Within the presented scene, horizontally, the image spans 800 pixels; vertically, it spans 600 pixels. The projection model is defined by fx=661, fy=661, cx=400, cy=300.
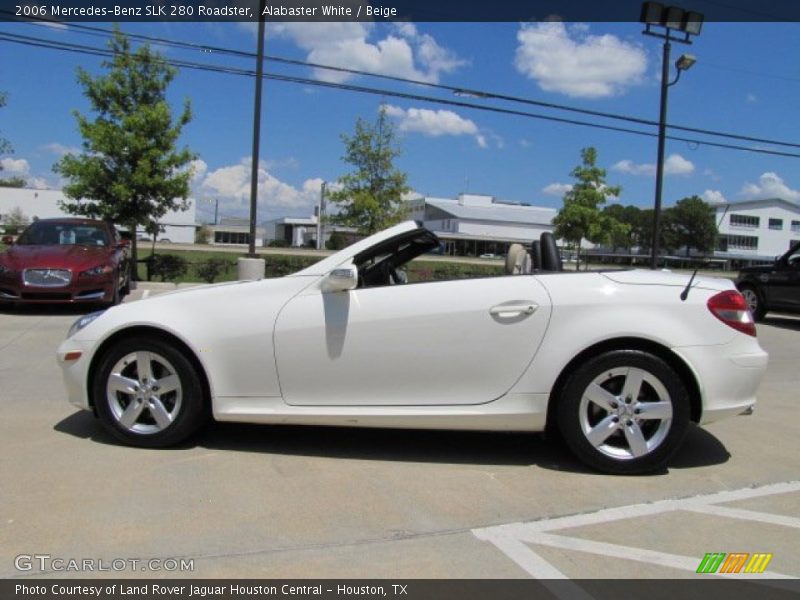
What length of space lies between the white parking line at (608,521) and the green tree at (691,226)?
95.9 m

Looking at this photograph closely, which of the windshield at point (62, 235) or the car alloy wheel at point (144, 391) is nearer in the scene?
the car alloy wheel at point (144, 391)

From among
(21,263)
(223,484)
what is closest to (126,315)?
(223,484)

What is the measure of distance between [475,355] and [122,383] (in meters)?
2.23

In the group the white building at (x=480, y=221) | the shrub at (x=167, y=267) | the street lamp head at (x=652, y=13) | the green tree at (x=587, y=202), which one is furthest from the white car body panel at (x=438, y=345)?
the white building at (x=480, y=221)

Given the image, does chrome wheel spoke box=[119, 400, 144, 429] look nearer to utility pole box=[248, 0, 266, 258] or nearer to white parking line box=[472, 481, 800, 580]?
white parking line box=[472, 481, 800, 580]

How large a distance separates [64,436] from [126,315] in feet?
3.33

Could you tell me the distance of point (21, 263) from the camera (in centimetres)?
1010

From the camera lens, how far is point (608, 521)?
3.34m

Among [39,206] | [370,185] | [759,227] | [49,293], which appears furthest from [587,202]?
[39,206]

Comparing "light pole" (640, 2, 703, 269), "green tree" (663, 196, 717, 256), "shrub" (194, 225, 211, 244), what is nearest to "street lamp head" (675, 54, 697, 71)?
"light pole" (640, 2, 703, 269)

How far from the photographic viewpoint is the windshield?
1116 centimetres

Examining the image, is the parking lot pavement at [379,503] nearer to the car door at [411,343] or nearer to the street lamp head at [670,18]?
the car door at [411,343]

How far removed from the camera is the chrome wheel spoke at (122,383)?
418 centimetres

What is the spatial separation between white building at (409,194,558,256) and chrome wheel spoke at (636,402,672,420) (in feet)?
257
